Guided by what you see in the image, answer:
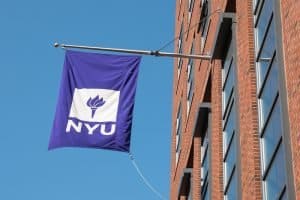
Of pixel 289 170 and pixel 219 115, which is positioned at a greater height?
pixel 219 115

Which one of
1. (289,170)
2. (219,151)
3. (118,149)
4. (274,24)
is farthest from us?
(219,151)

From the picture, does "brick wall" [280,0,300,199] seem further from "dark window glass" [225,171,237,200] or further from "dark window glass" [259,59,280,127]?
"dark window glass" [225,171,237,200]

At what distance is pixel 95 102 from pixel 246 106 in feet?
12.4

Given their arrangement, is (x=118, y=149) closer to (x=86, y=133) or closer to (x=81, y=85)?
(x=86, y=133)

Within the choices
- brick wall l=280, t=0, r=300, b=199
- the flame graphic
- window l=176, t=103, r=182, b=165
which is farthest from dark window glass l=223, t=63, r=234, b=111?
window l=176, t=103, r=182, b=165

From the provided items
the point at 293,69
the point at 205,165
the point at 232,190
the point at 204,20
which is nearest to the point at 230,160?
the point at 232,190

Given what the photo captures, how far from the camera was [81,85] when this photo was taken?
16859mm

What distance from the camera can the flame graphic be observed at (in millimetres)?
16516

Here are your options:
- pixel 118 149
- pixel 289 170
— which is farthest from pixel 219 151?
pixel 289 170

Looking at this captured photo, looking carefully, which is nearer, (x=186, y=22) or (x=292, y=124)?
(x=292, y=124)

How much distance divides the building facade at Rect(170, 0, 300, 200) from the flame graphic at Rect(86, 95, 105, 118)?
9.35 feet

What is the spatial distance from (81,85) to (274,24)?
17.2 feet

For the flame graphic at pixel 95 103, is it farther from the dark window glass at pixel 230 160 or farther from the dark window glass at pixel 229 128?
the dark window glass at pixel 230 160

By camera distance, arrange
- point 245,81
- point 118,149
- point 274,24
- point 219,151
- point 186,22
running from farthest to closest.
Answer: point 186,22
point 219,151
point 118,149
point 245,81
point 274,24
